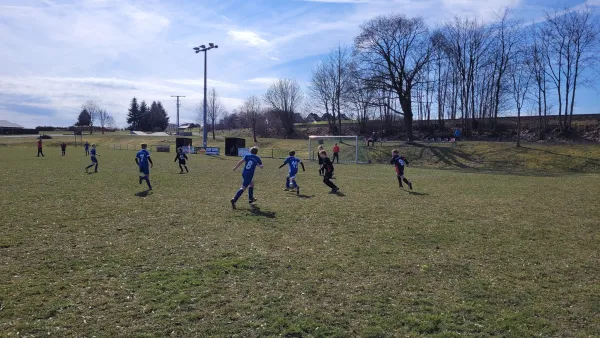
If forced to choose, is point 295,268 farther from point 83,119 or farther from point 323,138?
point 83,119

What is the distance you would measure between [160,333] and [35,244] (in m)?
5.02

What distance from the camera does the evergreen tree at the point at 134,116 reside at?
123m

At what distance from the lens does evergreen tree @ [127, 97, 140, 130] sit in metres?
123

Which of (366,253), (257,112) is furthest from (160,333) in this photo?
(257,112)

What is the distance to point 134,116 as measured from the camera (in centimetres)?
12350

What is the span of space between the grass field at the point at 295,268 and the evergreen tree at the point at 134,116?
117 m

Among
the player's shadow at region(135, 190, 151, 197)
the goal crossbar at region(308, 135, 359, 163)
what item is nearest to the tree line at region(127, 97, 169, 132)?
the goal crossbar at region(308, 135, 359, 163)

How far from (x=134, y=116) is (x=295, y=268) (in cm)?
12700

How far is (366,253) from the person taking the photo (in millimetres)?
8078

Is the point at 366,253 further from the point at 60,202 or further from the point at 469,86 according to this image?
the point at 469,86

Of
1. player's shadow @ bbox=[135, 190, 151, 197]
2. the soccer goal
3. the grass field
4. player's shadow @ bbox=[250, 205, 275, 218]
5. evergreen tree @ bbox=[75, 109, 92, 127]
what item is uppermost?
evergreen tree @ bbox=[75, 109, 92, 127]

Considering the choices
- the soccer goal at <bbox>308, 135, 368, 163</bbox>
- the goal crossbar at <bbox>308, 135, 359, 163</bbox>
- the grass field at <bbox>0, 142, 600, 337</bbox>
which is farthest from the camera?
the soccer goal at <bbox>308, 135, 368, 163</bbox>

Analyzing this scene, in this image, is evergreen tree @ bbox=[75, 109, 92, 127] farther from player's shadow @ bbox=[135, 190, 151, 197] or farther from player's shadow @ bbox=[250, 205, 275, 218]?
player's shadow @ bbox=[250, 205, 275, 218]

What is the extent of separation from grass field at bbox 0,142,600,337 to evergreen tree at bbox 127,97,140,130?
117m
